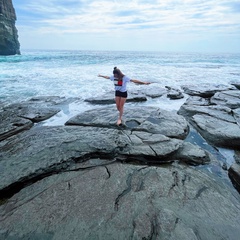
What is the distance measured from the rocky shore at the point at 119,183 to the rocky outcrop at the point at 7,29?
2247 inches

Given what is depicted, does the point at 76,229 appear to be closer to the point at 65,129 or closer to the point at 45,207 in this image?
the point at 45,207

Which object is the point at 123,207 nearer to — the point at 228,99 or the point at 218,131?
the point at 218,131

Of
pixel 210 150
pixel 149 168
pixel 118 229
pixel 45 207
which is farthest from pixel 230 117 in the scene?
pixel 45 207

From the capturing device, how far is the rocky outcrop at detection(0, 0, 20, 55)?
50.1 metres

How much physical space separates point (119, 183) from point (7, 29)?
205 feet

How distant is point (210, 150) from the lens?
474 centimetres

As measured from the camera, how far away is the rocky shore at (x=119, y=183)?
Result: 2508 millimetres

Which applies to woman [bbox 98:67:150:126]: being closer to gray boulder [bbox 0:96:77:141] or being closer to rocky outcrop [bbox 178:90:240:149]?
rocky outcrop [bbox 178:90:240:149]

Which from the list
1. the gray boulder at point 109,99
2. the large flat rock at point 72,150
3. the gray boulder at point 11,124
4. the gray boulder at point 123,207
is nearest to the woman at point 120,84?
the large flat rock at point 72,150

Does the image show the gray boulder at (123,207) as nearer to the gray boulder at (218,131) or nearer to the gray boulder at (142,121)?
the gray boulder at (218,131)

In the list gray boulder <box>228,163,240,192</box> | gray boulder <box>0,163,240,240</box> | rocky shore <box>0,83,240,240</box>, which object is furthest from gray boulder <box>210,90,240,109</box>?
gray boulder <box>0,163,240,240</box>

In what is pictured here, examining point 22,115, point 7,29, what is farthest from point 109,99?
point 7,29

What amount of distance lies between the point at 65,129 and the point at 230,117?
5.51 m

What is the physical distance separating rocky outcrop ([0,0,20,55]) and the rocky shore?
2247 inches
